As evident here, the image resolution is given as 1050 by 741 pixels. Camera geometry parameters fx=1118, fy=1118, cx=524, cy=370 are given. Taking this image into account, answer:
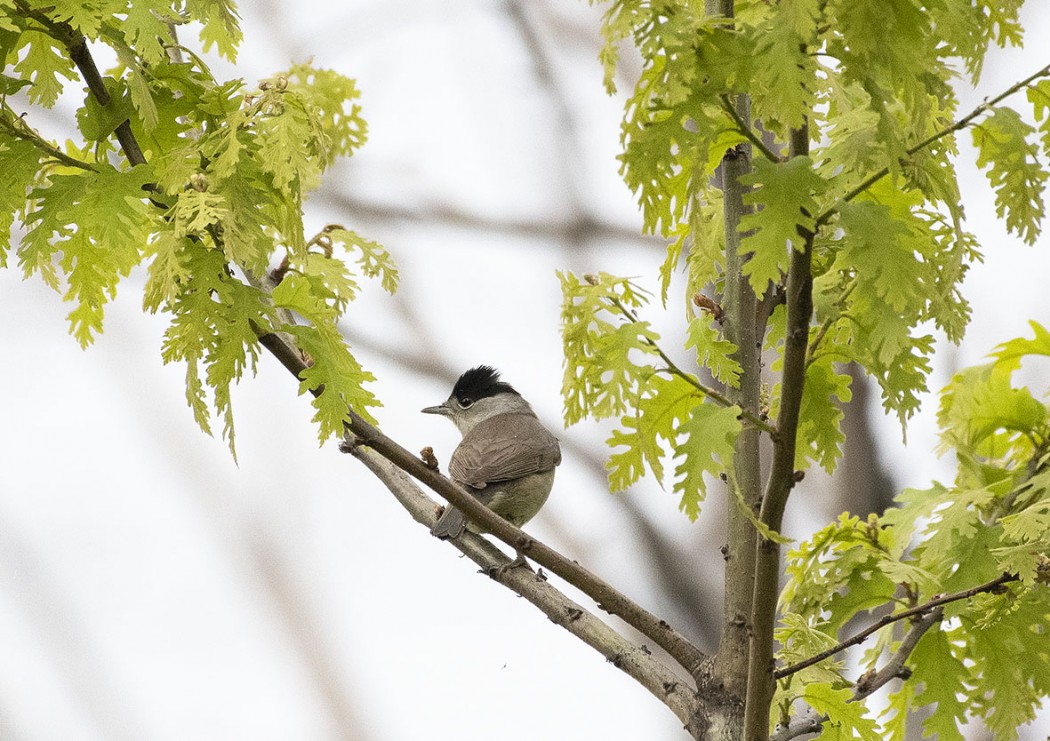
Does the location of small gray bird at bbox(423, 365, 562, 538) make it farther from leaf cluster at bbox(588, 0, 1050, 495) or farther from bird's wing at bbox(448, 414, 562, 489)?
leaf cluster at bbox(588, 0, 1050, 495)

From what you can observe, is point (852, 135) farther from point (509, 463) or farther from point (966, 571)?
point (509, 463)

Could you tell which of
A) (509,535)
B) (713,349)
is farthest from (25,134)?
(713,349)

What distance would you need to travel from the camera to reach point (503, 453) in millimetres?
4867

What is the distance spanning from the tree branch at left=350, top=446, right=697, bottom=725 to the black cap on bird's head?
2.28 m

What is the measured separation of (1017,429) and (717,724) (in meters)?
1.04

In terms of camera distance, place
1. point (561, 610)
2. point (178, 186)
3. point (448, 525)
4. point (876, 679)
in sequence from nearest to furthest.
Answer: point (178, 186) < point (876, 679) < point (561, 610) < point (448, 525)

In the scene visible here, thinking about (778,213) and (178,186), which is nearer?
(778,213)

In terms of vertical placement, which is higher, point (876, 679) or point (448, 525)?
point (448, 525)

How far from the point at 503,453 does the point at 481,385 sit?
914 millimetres

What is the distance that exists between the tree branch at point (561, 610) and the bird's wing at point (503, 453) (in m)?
1.30

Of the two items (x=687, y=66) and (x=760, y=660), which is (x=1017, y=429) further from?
(x=687, y=66)

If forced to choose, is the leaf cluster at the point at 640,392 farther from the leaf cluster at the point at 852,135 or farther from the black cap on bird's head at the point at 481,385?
the black cap on bird's head at the point at 481,385

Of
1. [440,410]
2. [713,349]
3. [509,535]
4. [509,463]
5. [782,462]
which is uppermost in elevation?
[440,410]

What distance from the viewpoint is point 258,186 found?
2008 millimetres
